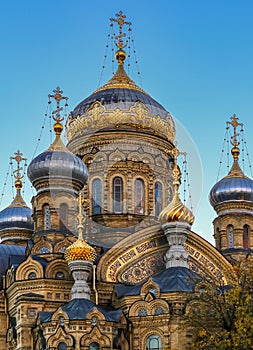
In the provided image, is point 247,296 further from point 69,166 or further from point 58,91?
point 58,91

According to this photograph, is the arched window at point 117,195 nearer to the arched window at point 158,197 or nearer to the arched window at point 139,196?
the arched window at point 139,196

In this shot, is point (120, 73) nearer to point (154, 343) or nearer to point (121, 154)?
point (121, 154)

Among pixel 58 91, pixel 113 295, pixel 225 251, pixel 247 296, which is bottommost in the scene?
pixel 247 296

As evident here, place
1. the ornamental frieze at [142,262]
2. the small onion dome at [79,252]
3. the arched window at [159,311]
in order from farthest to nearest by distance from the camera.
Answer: the ornamental frieze at [142,262]
the small onion dome at [79,252]
the arched window at [159,311]

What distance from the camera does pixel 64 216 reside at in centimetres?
2714

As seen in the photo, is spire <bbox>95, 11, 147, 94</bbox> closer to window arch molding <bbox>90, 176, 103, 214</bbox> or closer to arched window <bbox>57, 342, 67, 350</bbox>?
window arch molding <bbox>90, 176, 103, 214</bbox>

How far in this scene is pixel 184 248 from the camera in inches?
1035

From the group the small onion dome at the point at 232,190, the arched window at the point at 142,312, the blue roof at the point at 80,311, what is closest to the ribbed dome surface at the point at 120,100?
the small onion dome at the point at 232,190

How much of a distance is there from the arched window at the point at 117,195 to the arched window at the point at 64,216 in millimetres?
2535

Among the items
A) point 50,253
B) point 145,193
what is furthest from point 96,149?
point 50,253

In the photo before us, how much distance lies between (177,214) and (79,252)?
3.06m

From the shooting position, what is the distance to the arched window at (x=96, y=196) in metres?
29.6

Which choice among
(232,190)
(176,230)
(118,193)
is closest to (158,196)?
(118,193)

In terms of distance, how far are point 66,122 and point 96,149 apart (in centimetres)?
241
